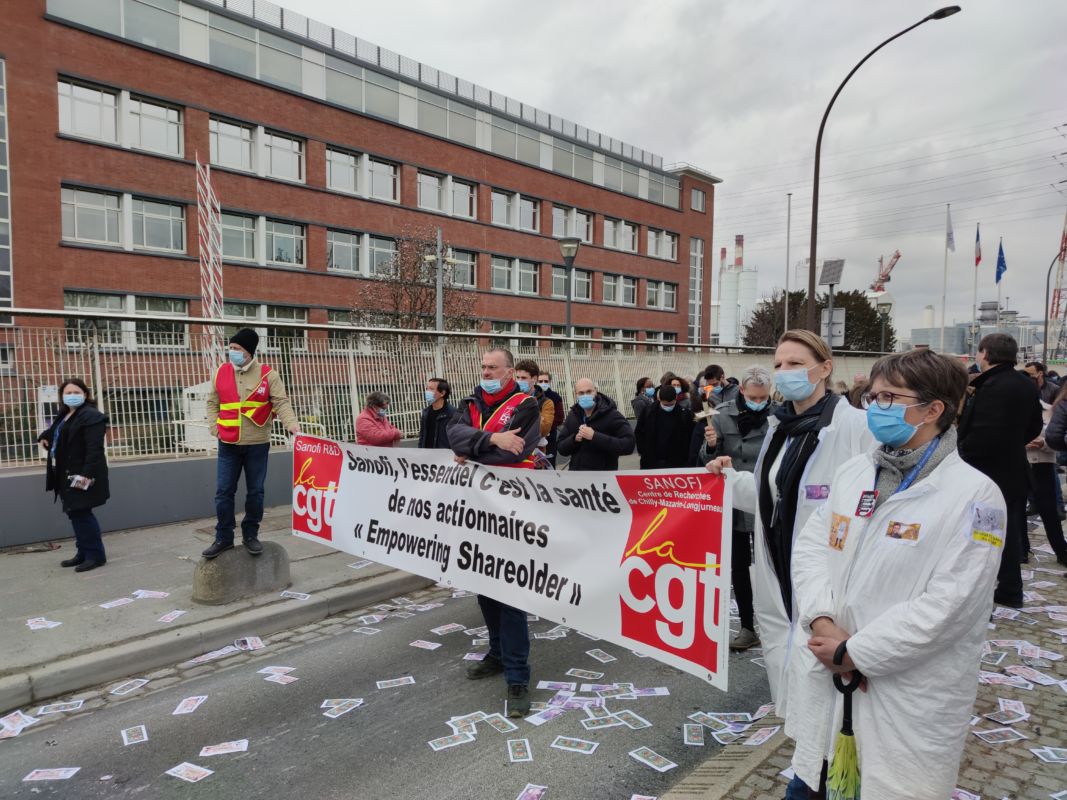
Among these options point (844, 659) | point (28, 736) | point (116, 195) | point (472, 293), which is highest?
point (116, 195)

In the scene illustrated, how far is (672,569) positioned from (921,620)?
60.4 inches

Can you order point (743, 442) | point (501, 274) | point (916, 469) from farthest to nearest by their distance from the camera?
point (501, 274) < point (743, 442) < point (916, 469)

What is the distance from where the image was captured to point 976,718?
380 cm

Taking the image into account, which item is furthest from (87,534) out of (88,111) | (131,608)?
(88,111)

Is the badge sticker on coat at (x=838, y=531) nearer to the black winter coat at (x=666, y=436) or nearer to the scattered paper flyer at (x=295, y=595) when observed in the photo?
the scattered paper flyer at (x=295, y=595)

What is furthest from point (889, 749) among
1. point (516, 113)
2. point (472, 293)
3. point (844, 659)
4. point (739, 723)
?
point (516, 113)

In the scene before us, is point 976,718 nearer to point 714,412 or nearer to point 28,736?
point 714,412

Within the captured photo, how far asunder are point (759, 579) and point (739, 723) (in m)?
1.31

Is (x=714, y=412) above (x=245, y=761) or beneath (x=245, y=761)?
above

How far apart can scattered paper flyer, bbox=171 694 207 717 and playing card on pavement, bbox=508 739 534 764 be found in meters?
2.02

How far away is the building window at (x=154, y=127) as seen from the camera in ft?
86.8

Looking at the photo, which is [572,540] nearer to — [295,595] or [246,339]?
[295,595]

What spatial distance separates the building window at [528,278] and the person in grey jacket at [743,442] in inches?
1470

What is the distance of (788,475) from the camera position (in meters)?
3.06
